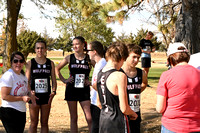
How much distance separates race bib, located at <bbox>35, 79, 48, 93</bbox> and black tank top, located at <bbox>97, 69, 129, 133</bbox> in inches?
78.4

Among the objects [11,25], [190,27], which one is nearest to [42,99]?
[190,27]

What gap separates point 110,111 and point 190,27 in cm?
317

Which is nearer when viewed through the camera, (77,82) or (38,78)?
(38,78)

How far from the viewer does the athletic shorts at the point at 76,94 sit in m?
4.99

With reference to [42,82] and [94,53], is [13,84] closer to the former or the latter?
[42,82]

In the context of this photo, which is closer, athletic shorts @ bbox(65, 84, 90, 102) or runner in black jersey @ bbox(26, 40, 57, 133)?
runner in black jersey @ bbox(26, 40, 57, 133)

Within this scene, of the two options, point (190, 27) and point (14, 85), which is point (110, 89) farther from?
point (190, 27)

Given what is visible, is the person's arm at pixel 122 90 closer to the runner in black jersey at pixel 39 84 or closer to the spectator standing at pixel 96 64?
the spectator standing at pixel 96 64

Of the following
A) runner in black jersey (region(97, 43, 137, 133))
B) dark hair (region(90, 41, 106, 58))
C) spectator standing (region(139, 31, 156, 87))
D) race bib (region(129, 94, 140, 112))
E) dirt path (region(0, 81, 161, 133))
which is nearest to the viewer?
runner in black jersey (region(97, 43, 137, 133))

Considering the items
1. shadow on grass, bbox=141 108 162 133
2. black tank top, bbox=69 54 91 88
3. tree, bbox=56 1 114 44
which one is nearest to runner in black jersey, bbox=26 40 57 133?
black tank top, bbox=69 54 91 88

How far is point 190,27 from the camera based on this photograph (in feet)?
Result: 17.7

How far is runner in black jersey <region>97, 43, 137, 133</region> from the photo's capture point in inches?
114

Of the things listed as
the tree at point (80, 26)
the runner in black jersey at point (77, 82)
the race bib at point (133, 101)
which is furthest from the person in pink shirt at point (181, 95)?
the tree at point (80, 26)

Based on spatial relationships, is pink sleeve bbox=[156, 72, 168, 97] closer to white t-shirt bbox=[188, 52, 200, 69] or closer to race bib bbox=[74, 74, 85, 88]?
white t-shirt bbox=[188, 52, 200, 69]
